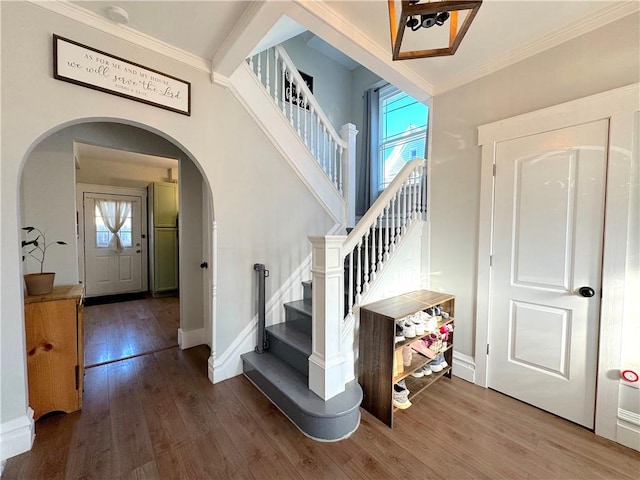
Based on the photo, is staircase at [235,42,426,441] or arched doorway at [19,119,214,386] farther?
arched doorway at [19,119,214,386]

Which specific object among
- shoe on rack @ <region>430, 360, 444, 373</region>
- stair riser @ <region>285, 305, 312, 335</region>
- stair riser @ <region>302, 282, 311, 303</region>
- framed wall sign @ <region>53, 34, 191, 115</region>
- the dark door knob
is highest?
framed wall sign @ <region>53, 34, 191, 115</region>

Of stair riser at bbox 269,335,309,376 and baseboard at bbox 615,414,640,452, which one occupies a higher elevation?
stair riser at bbox 269,335,309,376

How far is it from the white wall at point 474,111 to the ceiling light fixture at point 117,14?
2491 mm

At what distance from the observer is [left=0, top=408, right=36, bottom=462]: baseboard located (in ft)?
4.80

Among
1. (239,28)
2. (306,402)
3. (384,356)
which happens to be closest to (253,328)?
(306,402)

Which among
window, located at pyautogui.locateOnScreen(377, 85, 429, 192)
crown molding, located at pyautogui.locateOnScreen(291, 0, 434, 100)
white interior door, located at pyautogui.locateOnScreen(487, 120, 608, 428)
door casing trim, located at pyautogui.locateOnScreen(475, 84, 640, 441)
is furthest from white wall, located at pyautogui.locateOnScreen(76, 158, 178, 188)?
door casing trim, located at pyautogui.locateOnScreen(475, 84, 640, 441)

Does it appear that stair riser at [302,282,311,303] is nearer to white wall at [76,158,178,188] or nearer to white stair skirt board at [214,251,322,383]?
white stair skirt board at [214,251,322,383]

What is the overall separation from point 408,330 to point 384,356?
11.2 inches

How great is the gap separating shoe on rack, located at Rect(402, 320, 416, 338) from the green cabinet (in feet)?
15.9

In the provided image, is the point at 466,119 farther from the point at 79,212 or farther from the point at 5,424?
the point at 79,212

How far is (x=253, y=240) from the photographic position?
2430 mm

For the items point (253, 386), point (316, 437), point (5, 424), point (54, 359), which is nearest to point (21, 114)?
point (54, 359)

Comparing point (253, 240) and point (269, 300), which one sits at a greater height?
point (253, 240)

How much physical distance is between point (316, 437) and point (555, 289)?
6.34ft
